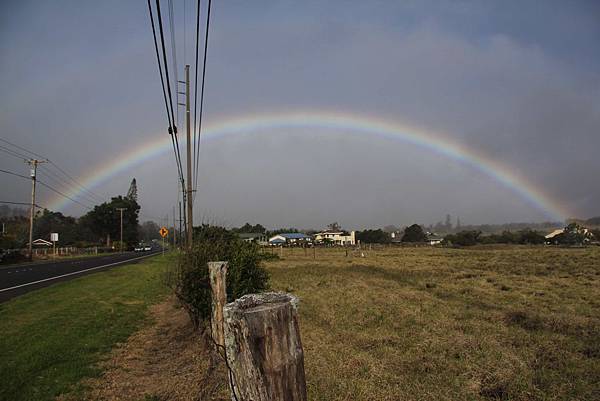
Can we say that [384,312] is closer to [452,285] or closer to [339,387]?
[339,387]

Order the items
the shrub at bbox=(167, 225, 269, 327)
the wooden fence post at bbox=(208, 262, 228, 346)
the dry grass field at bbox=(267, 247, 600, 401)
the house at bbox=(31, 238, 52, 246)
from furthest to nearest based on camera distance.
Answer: the house at bbox=(31, 238, 52, 246) < the shrub at bbox=(167, 225, 269, 327) < the wooden fence post at bbox=(208, 262, 228, 346) < the dry grass field at bbox=(267, 247, 600, 401)

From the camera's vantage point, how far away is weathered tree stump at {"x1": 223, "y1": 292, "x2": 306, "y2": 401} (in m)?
1.98

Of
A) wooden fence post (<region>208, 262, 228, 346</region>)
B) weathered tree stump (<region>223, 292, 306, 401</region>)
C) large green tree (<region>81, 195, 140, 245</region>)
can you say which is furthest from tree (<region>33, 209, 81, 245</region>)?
weathered tree stump (<region>223, 292, 306, 401</region>)

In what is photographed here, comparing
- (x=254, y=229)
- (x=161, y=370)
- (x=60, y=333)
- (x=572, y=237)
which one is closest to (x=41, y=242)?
(x=254, y=229)

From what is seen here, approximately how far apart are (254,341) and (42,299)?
1519 cm

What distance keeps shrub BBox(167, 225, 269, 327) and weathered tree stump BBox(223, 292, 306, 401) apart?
7003 millimetres

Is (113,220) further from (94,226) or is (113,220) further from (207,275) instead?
(207,275)

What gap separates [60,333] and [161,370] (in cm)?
368

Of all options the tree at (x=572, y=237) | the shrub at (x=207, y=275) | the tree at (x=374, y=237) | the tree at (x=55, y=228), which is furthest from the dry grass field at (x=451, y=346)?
the tree at (x=374, y=237)

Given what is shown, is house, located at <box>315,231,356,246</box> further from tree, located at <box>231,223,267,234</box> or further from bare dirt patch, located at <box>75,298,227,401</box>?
bare dirt patch, located at <box>75,298,227,401</box>

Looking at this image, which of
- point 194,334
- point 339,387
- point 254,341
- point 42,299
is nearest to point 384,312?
point 194,334

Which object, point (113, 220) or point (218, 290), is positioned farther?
point (113, 220)

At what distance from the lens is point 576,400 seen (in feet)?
18.3

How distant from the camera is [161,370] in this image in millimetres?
7176
